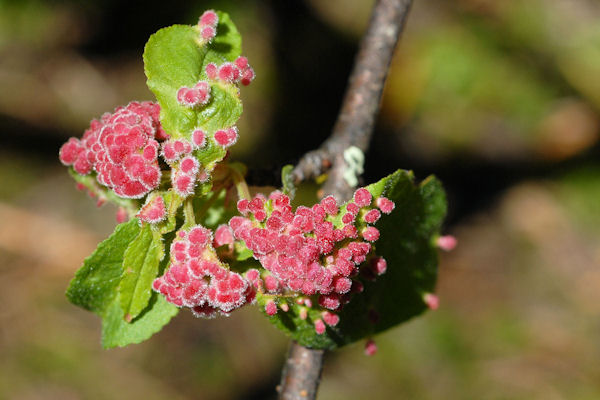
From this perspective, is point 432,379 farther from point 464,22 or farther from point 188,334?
point 464,22

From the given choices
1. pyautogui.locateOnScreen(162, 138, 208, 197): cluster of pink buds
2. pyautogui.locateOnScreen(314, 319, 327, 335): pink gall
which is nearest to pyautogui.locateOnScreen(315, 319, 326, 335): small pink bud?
pyautogui.locateOnScreen(314, 319, 327, 335): pink gall

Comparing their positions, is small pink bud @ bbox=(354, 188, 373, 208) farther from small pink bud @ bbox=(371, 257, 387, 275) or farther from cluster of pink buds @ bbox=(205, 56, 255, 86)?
cluster of pink buds @ bbox=(205, 56, 255, 86)

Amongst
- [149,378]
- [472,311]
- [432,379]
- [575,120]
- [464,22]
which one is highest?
[464,22]

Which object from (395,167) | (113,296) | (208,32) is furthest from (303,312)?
(395,167)

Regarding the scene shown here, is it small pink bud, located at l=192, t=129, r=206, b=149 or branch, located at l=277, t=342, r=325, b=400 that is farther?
branch, located at l=277, t=342, r=325, b=400

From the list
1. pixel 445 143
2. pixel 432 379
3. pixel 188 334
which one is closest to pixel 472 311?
pixel 432 379

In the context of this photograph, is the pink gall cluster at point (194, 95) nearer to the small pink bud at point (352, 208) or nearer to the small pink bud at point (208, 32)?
the small pink bud at point (208, 32)

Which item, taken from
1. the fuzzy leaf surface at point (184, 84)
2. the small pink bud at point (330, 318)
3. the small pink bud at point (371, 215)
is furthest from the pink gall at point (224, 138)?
the small pink bud at point (330, 318)
